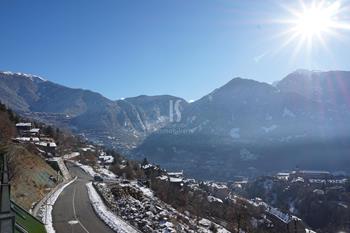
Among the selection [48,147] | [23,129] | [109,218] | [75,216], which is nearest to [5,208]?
[109,218]

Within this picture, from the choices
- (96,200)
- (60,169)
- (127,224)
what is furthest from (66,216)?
(60,169)

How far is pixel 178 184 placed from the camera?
118 meters

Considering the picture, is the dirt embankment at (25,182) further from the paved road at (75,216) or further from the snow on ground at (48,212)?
the paved road at (75,216)

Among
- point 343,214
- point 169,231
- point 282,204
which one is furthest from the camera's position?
point 282,204

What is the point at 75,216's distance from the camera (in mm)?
37125

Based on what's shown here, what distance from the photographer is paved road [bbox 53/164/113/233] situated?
32.0m

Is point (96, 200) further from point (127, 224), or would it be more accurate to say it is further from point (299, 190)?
point (299, 190)

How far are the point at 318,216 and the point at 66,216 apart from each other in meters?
142

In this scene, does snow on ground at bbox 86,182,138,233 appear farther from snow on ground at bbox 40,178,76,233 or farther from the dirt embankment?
the dirt embankment

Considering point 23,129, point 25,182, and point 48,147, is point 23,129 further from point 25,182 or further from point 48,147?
point 25,182

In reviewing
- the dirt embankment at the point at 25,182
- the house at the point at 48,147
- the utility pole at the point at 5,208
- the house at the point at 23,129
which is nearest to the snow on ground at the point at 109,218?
the dirt embankment at the point at 25,182

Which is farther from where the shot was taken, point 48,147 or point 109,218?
point 48,147

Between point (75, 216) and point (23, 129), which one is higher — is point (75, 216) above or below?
below

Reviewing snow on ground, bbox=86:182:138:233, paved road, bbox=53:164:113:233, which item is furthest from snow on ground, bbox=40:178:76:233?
snow on ground, bbox=86:182:138:233
